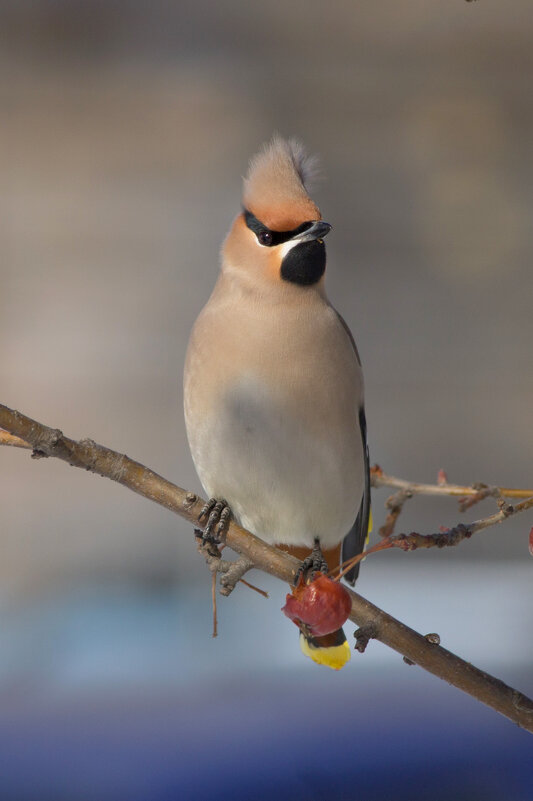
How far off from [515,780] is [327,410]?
4.63ft

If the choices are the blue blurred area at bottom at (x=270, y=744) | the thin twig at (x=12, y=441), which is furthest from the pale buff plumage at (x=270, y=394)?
the blue blurred area at bottom at (x=270, y=744)

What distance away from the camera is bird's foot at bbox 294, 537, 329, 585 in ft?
3.60

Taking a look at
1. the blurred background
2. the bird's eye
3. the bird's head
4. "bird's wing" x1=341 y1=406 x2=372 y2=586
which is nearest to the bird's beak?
the bird's head

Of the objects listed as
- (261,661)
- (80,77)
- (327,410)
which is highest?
(80,77)

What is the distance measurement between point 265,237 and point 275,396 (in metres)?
0.22

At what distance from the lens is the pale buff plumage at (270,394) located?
4.55ft

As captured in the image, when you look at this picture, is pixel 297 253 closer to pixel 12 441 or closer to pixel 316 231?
pixel 316 231

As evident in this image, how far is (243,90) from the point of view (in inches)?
159

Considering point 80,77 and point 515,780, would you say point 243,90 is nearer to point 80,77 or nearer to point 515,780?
point 80,77

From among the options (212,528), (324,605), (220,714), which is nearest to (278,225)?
(212,528)

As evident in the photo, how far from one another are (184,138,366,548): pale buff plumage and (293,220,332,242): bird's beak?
6.5 inches

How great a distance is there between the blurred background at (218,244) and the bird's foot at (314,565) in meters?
2.16

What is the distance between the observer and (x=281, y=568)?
3.45ft

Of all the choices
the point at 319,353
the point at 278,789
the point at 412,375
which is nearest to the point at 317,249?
the point at 319,353
